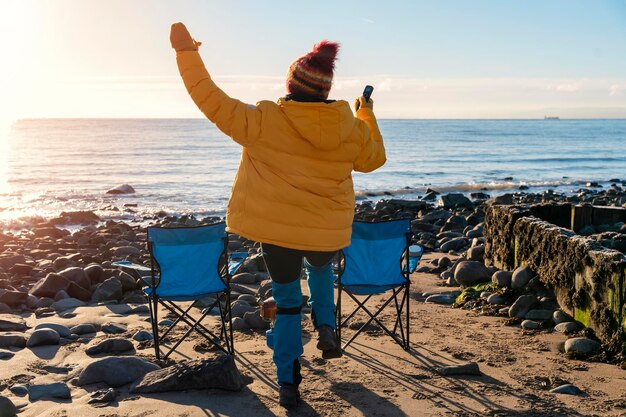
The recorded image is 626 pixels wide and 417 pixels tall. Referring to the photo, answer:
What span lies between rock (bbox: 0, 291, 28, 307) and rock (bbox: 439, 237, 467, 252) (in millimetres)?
6296

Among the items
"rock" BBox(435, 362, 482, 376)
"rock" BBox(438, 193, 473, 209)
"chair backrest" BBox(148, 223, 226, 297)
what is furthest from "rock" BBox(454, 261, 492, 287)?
"rock" BBox(438, 193, 473, 209)

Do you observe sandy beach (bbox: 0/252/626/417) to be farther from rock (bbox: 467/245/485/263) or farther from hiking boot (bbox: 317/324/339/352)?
rock (bbox: 467/245/485/263)

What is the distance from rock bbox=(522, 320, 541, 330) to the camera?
21.1 feet

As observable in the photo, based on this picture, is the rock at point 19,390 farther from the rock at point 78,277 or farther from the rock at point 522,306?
the rock at point 522,306

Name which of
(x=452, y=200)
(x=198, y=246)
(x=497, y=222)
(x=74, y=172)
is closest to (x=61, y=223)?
(x=452, y=200)

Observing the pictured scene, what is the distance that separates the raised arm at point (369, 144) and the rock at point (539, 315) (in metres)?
2.68

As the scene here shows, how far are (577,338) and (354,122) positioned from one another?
2.61 m

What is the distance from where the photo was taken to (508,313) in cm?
696

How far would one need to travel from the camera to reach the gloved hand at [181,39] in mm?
4191

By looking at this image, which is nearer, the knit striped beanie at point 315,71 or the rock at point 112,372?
the knit striped beanie at point 315,71

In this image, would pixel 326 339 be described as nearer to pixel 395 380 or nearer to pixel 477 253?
pixel 395 380

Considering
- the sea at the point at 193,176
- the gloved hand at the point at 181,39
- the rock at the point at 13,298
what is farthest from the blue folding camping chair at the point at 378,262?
the sea at the point at 193,176

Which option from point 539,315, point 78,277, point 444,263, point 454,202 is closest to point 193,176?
point 454,202

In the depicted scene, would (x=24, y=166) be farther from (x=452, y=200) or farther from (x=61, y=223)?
(x=452, y=200)
